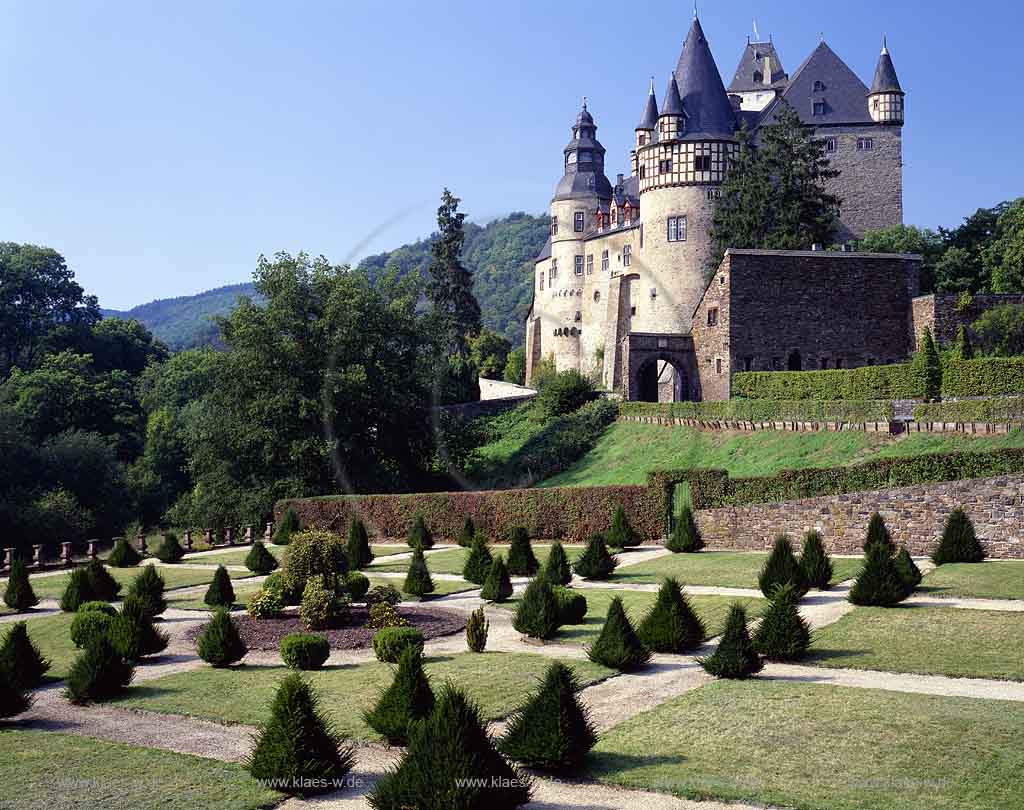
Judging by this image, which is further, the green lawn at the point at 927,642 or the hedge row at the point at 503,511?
the hedge row at the point at 503,511

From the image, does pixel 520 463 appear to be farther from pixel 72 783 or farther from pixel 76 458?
pixel 72 783

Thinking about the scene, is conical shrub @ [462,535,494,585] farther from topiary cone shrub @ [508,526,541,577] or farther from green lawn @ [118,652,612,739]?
green lawn @ [118,652,612,739]

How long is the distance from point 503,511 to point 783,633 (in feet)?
69.1

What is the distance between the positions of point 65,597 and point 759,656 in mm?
17293

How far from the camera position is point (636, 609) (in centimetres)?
2302

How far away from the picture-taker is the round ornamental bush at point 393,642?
61.9ft

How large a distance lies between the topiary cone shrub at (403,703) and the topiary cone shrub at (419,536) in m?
23.2

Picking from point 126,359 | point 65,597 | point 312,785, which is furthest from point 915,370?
point 126,359

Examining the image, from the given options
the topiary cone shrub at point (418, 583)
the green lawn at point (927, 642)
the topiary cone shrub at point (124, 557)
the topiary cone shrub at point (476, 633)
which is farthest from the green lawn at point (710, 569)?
the topiary cone shrub at point (124, 557)

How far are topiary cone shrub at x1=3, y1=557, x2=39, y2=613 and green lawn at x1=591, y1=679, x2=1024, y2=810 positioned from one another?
18.1 meters

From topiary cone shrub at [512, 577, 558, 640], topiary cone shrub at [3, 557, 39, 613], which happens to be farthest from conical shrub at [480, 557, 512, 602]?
topiary cone shrub at [3, 557, 39, 613]

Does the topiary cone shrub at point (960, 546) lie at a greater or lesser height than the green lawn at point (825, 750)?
greater

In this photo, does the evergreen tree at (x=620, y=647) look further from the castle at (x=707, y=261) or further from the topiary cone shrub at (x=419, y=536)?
the castle at (x=707, y=261)

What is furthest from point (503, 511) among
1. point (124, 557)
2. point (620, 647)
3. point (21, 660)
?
point (21, 660)
